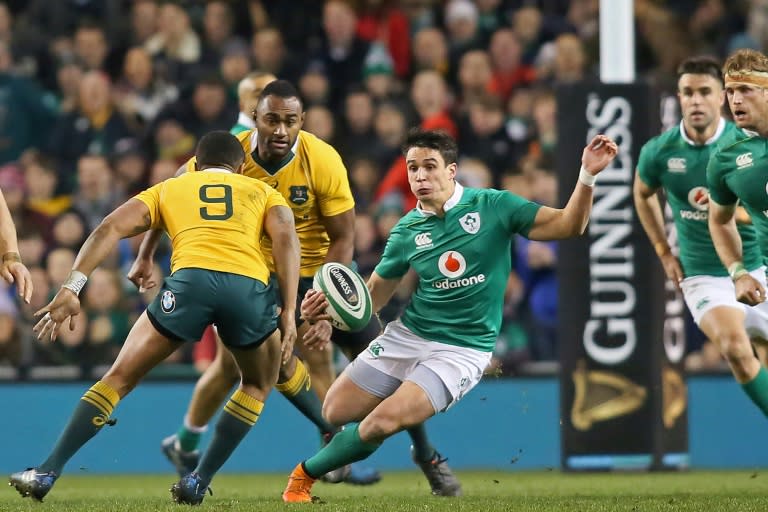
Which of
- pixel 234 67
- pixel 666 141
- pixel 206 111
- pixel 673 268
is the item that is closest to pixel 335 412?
pixel 673 268

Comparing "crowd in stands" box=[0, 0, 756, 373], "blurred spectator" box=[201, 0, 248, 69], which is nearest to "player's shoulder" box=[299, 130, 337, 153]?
"crowd in stands" box=[0, 0, 756, 373]

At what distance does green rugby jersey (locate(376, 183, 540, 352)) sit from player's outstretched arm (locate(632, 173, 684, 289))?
1.76 metres

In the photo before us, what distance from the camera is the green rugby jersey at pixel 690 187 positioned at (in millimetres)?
8906

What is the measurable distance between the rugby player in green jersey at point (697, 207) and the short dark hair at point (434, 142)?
1967mm

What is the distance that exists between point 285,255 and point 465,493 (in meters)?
2.00

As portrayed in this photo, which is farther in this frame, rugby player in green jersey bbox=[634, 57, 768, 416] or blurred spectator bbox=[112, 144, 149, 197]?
blurred spectator bbox=[112, 144, 149, 197]

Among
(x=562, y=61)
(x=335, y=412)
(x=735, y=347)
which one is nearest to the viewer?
(x=335, y=412)

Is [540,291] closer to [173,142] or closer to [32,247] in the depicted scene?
[173,142]

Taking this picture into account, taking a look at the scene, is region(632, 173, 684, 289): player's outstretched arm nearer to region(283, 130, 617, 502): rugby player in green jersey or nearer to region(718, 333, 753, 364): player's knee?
region(718, 333, 753, 364): player's knee

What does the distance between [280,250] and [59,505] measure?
1594 mm

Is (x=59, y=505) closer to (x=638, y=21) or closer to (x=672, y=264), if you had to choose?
(x=672, y=264)

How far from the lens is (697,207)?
353 inches

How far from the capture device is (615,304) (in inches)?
403

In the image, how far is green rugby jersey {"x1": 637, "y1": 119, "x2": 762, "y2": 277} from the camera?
8906 mm
